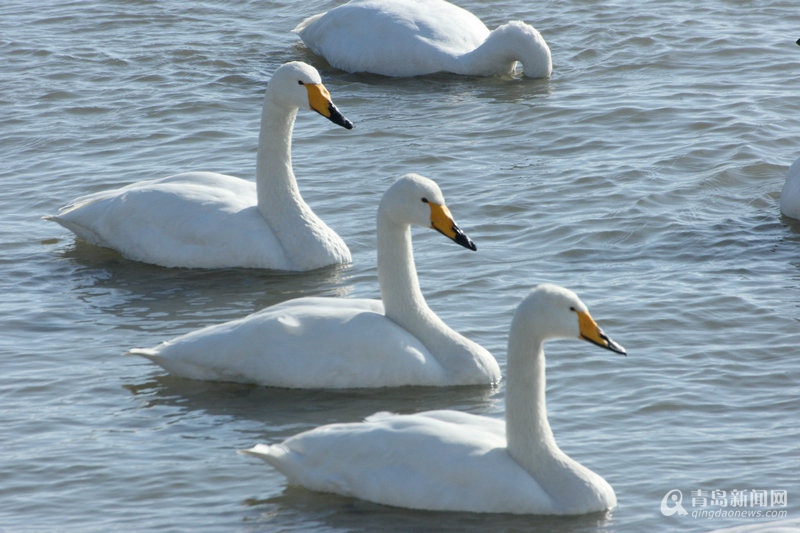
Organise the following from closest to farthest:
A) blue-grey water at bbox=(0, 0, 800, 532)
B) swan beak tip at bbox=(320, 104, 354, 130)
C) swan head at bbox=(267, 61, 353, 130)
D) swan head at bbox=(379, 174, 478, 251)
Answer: blue-grey water at bbox=(0, 0, 800, 532) → swan head at bbox=(379, 174, 478, 251) → swan head at bbox=(267, 61, 353, 130) → swan beak tip at bbox=(320, 104, 354, 130)

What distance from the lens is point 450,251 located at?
11656mm

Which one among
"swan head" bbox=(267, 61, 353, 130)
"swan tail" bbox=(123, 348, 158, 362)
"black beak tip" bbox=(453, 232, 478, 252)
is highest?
"swan head" bbox=(267, 61, 353, 130)

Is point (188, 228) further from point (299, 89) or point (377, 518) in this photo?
point (377, 518)

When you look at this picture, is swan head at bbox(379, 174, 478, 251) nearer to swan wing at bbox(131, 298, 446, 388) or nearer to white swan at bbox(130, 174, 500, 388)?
white swan at bbox(130, 174, 500, 388)

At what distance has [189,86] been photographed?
16562 millimetres

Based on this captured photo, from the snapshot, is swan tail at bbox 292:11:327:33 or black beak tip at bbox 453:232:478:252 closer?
black beak tip at bbox 453:232:478:252

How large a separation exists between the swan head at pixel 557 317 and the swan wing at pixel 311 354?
1.79 meters

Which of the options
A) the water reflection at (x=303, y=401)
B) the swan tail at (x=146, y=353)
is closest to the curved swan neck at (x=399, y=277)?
the water reflection at (x=303, y=401)

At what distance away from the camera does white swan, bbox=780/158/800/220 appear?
11.8 meters

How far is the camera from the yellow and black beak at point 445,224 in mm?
9102

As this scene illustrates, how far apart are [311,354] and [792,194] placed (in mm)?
4820

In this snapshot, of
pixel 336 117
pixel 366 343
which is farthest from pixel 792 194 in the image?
pixel 366 343

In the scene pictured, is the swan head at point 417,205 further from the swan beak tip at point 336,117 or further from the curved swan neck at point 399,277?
the swan beak tip at point 336,117

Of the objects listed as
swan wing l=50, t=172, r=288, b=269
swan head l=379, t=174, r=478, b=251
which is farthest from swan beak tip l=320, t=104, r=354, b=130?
swan head l=379, t=174, r=478, b=251
